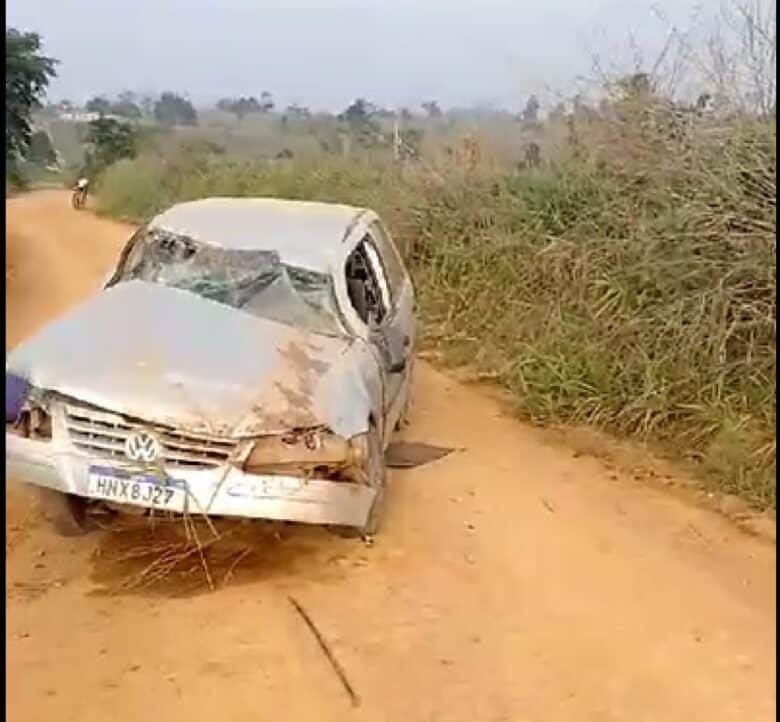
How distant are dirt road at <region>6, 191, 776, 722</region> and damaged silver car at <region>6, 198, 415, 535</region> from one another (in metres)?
0.39

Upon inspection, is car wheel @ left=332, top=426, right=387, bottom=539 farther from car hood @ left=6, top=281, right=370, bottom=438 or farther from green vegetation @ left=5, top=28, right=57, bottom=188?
green vegetation @ left=5, top=28, right=57, bottom=188

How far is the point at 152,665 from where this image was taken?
16.9ft

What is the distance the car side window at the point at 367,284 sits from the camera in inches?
300

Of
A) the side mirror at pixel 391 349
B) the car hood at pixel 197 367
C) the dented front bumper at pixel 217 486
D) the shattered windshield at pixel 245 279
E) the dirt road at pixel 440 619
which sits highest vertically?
the shattered windshield at pixel 245 279

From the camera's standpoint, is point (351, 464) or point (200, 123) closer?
point (351, 464)

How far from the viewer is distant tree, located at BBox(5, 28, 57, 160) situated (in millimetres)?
23375

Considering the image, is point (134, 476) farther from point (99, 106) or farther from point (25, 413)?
point (99, 106)

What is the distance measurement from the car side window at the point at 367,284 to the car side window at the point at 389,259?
0.40 feet

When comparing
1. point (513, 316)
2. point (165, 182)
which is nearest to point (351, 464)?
point (513, 316)

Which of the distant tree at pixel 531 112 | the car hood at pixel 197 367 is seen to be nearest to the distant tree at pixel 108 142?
the distant tree at pixel 531 112

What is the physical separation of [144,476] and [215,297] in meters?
1.64

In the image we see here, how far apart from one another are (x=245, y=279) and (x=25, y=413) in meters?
1.71

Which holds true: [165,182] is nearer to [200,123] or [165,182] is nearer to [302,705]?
[302,705]

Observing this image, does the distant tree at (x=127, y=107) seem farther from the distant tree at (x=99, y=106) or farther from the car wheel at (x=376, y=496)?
the car wheel at (x=376, y=496)
